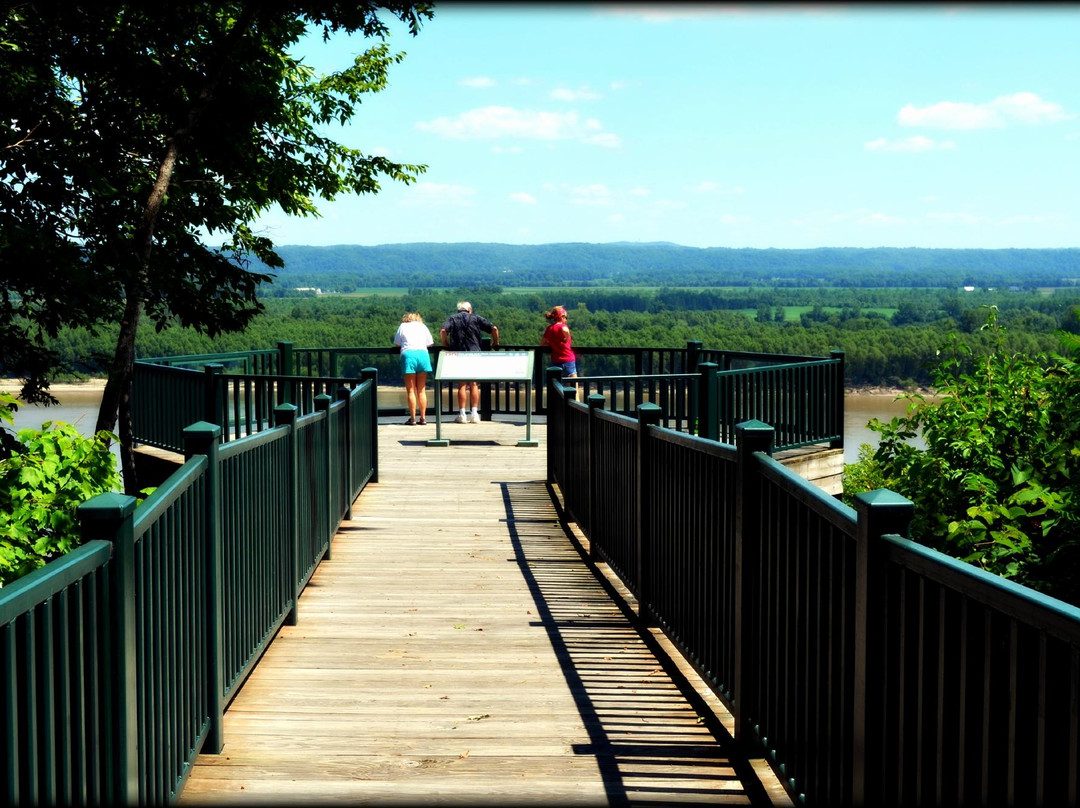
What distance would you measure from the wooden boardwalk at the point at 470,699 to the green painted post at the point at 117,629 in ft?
3.97

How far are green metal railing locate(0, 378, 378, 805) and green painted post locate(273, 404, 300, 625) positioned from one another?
0.01 metres

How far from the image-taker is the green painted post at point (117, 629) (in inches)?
138

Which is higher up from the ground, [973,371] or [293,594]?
[973,371]

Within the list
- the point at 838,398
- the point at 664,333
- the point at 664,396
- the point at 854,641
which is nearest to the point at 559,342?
the point at 664,396

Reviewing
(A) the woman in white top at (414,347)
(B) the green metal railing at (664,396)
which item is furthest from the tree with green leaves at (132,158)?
(A) the woman in white top at (414,347)

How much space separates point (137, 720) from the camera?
3.79 meters

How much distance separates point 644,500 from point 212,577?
10.8 feet

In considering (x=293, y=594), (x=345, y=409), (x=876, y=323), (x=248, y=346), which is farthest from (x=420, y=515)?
(x=876, y=323)

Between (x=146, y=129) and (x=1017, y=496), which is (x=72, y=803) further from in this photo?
(x=146, y=129)

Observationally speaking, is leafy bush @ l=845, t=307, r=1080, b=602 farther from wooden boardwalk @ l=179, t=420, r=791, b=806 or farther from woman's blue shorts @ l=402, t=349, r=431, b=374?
woman's blue shorts @ l=402, t=349, r=431, b=374

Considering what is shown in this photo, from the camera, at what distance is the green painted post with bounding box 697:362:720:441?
51.8 ft

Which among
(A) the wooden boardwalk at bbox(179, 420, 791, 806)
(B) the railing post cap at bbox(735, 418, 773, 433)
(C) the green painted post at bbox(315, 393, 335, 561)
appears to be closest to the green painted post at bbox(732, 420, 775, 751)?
(B) the railing post cap at bbox(735, 418, 773, 433)

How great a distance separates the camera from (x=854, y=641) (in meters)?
3.64

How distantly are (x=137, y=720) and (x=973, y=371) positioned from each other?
1256cm
